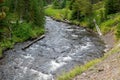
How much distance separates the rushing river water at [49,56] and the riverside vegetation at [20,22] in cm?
272

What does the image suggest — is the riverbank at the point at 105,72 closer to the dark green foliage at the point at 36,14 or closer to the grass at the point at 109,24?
the grass at the point at 109,24

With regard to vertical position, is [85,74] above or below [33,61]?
above

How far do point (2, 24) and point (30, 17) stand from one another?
48.2 feet

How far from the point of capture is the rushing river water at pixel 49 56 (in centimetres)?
2927

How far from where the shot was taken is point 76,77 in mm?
14000

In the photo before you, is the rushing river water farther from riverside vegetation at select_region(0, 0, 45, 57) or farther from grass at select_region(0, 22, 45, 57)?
riverside vegetation at select_region(0, 0, 45, 57)

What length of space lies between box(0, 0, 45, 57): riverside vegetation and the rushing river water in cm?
272

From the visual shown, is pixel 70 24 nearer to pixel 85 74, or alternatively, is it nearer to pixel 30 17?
pixel 30 17

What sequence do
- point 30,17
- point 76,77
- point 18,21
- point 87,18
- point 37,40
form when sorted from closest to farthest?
point 76,77 < point 37,40 < point 18,21 < point 30,17 < point 87,18

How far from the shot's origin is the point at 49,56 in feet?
123

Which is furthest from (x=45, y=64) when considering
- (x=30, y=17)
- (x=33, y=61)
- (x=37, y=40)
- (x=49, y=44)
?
(x=30, y=17)

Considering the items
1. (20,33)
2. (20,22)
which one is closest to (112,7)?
(20,22)

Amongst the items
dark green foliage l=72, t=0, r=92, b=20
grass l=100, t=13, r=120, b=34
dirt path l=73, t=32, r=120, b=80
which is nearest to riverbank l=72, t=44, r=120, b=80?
dirt path l=73, t=32, r=120, b=80

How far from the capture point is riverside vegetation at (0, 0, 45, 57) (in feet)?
150
